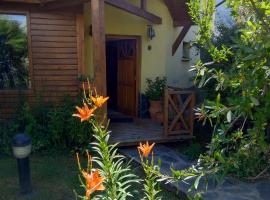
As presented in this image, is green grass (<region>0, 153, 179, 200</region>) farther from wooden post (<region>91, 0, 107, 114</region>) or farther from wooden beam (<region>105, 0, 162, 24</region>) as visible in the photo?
wooden beam (<region>105, 0, 162, 24</region>)

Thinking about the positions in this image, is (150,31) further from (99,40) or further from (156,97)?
(99,40)

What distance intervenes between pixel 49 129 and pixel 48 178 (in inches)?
56.2

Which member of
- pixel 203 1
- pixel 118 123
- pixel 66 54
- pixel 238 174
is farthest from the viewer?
pixel 118 123

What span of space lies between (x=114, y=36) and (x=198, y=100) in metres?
2.90

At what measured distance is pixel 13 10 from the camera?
673 cm

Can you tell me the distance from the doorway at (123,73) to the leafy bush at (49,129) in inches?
102

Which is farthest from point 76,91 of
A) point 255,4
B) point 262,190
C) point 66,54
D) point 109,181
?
point 255,4

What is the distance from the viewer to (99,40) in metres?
5.50

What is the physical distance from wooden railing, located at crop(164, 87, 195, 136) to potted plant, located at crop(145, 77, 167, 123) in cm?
134

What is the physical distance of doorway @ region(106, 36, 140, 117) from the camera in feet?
28.5

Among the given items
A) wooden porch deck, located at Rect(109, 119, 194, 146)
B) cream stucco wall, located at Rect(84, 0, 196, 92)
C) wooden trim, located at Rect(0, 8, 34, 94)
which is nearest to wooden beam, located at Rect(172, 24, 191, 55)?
cream stucco wall, located at Rect(84, 0, 196, 92)

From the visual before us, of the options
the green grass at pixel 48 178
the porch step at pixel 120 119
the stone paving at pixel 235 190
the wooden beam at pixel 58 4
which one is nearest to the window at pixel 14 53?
the wooden beam at pixel 58 4

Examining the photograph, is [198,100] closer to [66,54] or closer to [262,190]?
[66,54]

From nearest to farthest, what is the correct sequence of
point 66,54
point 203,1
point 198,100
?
point 203,1 → point 66,54 → point 198,100
